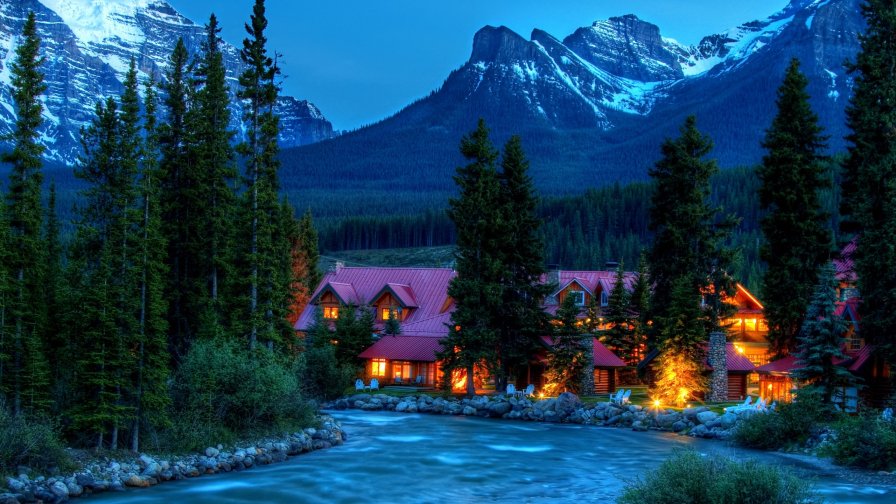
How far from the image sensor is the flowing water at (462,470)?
2964cm

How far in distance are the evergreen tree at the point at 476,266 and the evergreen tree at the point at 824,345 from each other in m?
18.9

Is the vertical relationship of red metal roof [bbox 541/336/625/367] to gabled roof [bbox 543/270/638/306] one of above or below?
below

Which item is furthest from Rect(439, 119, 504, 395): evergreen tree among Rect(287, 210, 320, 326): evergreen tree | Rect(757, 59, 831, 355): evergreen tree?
Rect(287, 210, 320, 326): evergreen tree

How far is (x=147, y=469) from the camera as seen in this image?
3031cm

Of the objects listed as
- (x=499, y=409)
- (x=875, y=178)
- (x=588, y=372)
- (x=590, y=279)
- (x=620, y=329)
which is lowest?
(x=499, y=409)

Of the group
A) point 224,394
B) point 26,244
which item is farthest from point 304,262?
point 26,244

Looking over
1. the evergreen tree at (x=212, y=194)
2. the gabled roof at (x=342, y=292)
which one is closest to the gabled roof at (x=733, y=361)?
the gabled roof at (x=342, y=292)

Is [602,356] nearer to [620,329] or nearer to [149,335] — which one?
[620,329]

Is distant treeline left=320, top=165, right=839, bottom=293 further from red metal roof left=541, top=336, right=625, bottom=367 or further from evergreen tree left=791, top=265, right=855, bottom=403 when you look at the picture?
evergreen tree left=791, top=265, right=855, bottom=403

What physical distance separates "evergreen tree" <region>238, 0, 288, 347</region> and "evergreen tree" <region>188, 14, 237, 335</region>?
1.28 m

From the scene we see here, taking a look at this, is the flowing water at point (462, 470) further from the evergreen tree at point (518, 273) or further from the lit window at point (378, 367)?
the lit window at point (378, 367)

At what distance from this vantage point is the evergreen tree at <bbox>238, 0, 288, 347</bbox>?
40.8 metres

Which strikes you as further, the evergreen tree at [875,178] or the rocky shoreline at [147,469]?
the evergreen tree at [875,178]

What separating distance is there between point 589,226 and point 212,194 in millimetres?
136373
